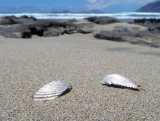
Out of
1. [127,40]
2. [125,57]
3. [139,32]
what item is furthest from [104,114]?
[139,32]

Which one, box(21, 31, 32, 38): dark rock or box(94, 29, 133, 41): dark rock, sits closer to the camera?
box(94, 29, 133, 41): dark rock

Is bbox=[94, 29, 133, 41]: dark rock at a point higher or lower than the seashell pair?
higher

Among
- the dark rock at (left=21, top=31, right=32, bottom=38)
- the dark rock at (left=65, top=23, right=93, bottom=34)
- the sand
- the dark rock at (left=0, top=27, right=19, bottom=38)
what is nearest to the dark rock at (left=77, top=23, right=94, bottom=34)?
the dark rock at (left=65, top=23, right=93, bottom=34)

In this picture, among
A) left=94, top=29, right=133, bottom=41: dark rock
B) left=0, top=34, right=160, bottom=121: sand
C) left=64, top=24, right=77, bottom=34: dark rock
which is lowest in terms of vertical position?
left=0, top=34, right=160, bottom=121: sand

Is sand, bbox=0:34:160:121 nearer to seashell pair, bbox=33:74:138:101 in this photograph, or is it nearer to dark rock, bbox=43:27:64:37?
seashell pair, bbox=33:74:138:101

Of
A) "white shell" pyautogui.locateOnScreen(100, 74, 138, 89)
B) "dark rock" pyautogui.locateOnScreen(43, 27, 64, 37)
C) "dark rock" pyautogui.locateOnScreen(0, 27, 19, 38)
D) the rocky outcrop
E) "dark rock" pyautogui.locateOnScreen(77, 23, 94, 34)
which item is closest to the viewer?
"white shell" pyautogui.locateOnScreen(100, 74, 138, 89)

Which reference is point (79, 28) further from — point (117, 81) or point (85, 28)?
point (117, 81)

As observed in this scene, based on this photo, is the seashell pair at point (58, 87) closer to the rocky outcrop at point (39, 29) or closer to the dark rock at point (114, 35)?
the dark rock at point (114, 35)

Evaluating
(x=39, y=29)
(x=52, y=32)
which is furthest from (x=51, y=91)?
(x=39, y=29)
